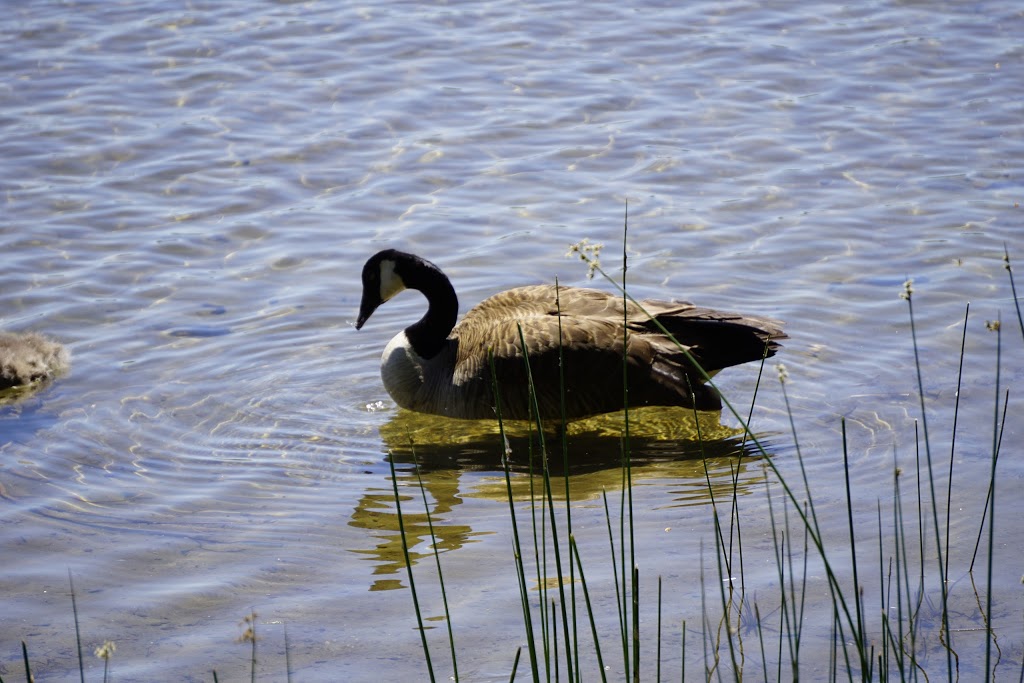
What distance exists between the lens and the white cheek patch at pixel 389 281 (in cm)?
717

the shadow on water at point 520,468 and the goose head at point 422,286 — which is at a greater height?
the goose head at point 422,286

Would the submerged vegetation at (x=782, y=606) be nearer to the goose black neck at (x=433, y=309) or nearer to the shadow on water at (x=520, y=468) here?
the shadow on water at (x=520, y=468)

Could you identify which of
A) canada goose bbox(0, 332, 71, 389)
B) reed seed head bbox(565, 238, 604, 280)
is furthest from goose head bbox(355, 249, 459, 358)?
reed seed head bbox(565, 238, 604, 280)

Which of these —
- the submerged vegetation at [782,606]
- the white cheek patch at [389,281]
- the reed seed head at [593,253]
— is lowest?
the submerged vegetation at [782,606]

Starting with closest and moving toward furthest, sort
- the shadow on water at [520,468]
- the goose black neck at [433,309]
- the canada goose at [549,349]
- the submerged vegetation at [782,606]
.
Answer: the submerged vegetation at [782,606] < the shadow on water at [520,468] < the canada goose at [549,349] < the goose black neck at [433,309]

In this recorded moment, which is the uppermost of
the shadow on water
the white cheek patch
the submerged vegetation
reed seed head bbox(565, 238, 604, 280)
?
reed seed head bbox(565, 238, 604, 280)

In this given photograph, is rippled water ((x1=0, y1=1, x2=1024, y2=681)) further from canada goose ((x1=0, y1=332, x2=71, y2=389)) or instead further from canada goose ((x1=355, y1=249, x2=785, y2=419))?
canada goose ((x1=355, y1=249, x2=785, y2=419))

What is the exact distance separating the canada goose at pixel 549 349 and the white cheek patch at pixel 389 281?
1 centimetres

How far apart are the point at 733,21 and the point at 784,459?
8.90 metres

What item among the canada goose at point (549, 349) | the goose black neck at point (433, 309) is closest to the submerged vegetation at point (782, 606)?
the canada goose at point (549, 349)

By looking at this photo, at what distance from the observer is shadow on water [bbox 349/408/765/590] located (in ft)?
17.3

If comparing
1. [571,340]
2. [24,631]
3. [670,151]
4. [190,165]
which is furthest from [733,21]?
A: [24,631]

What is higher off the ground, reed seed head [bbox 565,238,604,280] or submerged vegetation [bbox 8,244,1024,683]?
reed seed head [bbox 565,238,604,280]

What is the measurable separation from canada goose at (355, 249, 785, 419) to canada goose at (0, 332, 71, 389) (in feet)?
5.62
